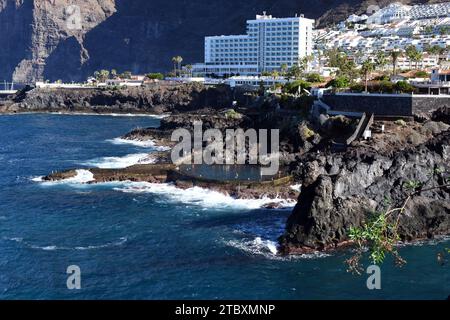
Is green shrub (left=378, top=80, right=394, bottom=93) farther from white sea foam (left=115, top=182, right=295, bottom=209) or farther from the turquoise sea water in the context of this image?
the turquoise sea water

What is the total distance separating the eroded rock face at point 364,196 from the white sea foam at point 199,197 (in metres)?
5.18

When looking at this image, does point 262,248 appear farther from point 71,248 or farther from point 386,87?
point 386,87

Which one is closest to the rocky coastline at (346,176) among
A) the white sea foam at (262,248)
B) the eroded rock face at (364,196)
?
the eroded rock face at (364,196)

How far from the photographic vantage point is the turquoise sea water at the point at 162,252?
3684 cm

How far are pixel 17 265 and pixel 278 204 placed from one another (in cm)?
2562

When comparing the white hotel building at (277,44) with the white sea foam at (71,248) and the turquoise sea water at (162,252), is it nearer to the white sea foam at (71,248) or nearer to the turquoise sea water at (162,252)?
the turquoise sea water at (162,252)

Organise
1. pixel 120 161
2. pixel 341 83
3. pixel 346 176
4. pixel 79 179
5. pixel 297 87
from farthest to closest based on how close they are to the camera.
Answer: pixel 297 87
pixel 341 83
pixel 120 161
pixel 79 179
pixel 346 176

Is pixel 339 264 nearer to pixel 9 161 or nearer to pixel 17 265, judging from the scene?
pixel 17 265

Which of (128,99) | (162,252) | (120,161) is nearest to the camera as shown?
(162,252)

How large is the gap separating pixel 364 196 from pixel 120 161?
41.4m

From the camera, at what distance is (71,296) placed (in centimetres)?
3597

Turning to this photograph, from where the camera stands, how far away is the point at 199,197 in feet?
198

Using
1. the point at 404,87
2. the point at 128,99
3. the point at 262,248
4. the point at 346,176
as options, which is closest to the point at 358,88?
the point at 404,87

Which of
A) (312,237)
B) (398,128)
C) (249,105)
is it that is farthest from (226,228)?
(249,105)
